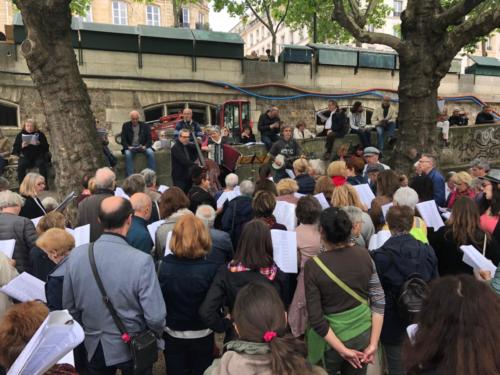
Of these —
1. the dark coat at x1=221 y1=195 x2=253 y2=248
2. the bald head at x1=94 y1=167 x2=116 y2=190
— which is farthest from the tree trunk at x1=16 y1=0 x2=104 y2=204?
the dark coat at x1=221 y1=195 x2=253 y2=248

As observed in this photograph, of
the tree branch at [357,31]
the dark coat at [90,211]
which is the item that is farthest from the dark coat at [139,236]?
the tree branch at [357,31]

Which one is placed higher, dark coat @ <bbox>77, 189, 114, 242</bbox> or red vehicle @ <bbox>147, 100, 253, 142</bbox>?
red vehicle @ <bbox>147, 100, 253, 142</bbox>

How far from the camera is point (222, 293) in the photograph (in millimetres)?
2816

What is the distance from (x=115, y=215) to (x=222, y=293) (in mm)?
864

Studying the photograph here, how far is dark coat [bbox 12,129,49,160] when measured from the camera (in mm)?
8469

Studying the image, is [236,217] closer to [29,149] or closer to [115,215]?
[115,215]

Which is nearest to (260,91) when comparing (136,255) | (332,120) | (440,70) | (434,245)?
(332,120)

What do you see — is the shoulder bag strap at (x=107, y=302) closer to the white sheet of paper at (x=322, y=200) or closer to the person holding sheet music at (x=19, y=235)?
the person holding sheet music at (x=19, y=235)

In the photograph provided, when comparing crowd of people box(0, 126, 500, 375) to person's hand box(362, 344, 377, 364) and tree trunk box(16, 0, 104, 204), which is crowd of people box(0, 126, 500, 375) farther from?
tree trunk box(16, 0, 104, 204)

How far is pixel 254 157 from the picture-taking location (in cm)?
974

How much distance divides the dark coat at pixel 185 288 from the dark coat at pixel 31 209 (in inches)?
102

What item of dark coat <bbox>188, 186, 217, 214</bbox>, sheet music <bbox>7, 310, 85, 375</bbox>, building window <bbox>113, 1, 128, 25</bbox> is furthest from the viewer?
building window <bbox>113, 1, 128, 25</bbox>

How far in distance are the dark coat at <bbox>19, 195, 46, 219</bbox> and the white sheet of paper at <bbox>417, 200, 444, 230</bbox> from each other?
416 cm

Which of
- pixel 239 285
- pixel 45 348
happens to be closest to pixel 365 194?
pixel 239 285
